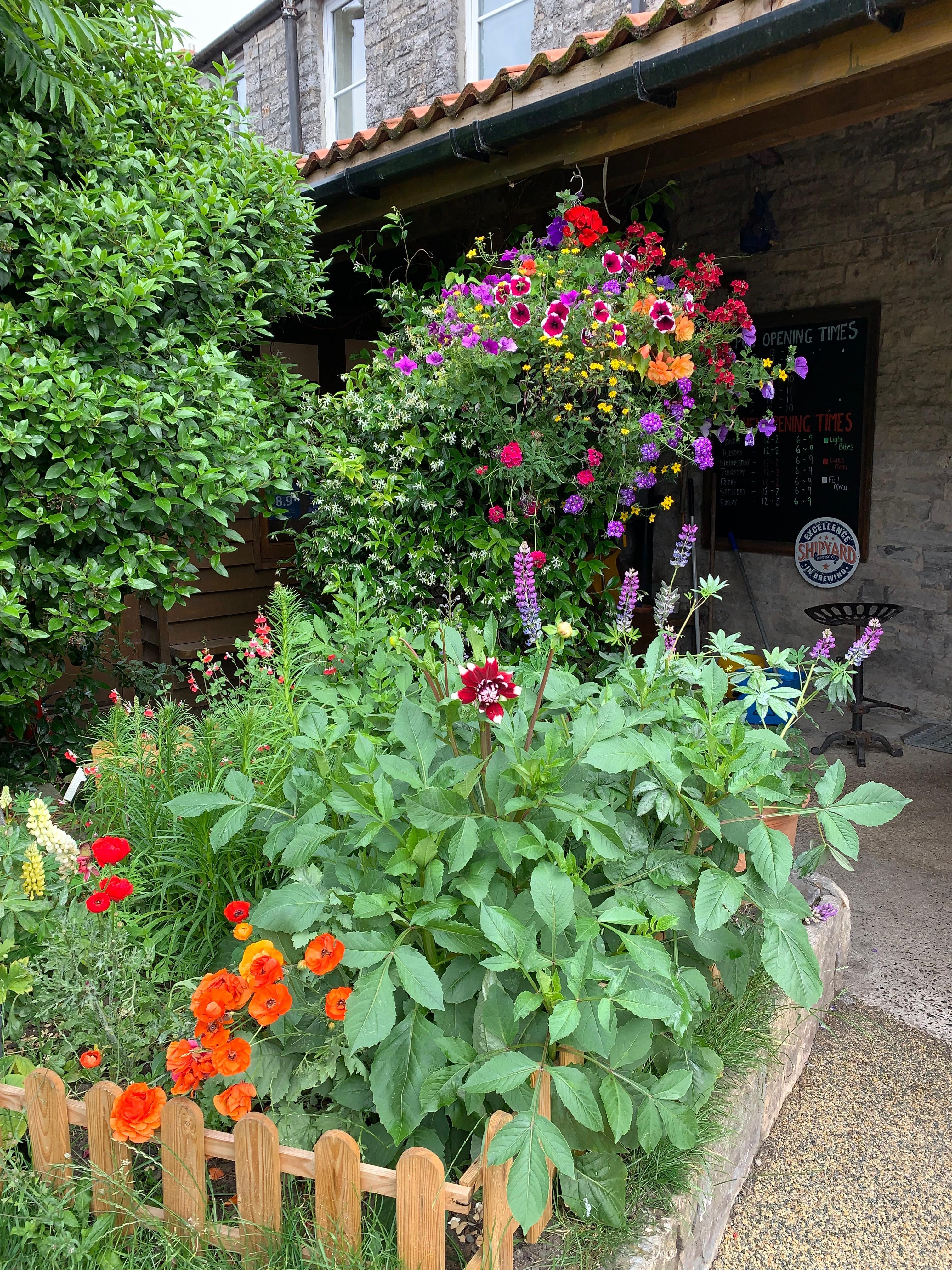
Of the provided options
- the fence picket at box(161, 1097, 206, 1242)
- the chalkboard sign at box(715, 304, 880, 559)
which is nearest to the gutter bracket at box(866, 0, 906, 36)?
the fence picket at box(161, 1097, 206, 1242)

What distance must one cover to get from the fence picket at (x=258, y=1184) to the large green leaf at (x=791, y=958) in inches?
31.9

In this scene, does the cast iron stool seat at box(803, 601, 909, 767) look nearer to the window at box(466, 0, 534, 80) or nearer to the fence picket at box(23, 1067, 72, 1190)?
the fence picket at box(23, 1067, 72, 1190)

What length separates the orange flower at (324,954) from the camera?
1.36 meters

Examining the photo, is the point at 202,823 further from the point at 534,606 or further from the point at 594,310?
the point at 594,310

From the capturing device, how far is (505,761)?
159cm

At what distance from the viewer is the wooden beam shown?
2.42 m

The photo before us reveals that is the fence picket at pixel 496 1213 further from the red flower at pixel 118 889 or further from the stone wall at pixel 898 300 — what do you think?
the stone wall at pixel 898 300

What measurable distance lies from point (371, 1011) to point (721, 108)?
302cm

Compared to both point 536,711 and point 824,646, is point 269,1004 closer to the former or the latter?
point 536,711

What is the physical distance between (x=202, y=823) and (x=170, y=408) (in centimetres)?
145

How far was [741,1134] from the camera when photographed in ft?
5.74

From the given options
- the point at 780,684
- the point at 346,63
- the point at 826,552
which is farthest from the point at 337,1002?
the point at 346,63

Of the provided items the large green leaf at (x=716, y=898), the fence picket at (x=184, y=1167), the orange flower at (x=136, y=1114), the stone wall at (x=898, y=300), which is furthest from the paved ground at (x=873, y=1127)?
the stone wall at (x=898, y=300)

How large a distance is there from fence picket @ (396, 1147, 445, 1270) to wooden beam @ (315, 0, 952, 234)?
2.96 metres
